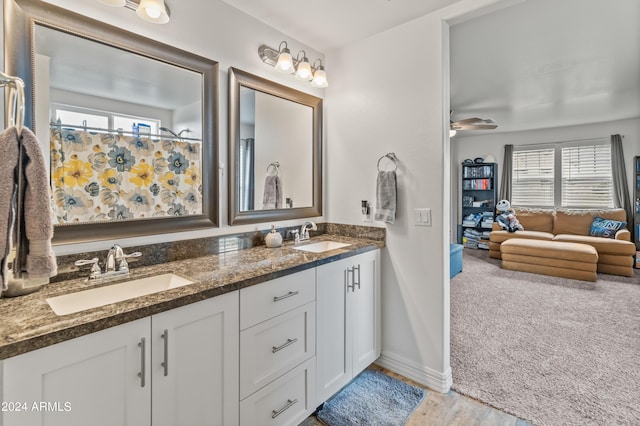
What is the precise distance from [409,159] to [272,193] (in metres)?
1.00

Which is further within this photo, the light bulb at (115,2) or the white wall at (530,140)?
the white wall at (530,140)

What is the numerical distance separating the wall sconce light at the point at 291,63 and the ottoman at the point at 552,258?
4107 millimetres

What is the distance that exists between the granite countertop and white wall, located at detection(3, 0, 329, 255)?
177mm

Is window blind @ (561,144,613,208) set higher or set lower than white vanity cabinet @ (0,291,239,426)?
higher

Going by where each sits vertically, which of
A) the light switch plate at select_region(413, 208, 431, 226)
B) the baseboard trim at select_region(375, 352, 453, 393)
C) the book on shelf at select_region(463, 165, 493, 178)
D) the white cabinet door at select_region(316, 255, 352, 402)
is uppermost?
the book on shelf at select_region(463, 165, 493, 178)

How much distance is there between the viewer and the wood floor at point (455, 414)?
1.71 meters

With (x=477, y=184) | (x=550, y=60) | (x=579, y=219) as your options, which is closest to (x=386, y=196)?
(x=550, y=60)

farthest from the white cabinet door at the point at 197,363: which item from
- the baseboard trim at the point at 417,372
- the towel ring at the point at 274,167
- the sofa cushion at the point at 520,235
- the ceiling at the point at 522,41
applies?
the sofa cushion at the point at 520,235

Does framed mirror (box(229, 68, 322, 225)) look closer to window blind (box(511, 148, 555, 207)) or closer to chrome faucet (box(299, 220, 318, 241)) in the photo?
chrome faucet (box(299, 220, 318, 241))

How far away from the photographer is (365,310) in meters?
2.09

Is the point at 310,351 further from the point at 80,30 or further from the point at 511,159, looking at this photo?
the point at 511,159

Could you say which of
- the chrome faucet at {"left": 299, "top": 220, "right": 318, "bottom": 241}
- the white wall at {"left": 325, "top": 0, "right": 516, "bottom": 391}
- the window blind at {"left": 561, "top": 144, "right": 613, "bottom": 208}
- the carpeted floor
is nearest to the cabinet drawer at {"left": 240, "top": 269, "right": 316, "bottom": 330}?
the chrome faucet at {"left": 299, "top": 220, "right": 318, "bottom": 241}

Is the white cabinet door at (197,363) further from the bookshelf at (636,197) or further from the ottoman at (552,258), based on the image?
the bookshelf at (636,197)

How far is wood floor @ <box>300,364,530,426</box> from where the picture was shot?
171 cm
